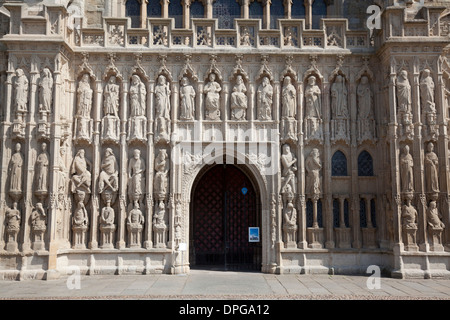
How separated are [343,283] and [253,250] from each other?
4.60m

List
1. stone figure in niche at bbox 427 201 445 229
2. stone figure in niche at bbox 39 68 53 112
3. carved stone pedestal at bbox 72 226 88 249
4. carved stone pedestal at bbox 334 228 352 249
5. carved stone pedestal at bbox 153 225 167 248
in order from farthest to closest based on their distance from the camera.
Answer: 1. carved stone pedestal at bbox 334 228 352 249
2. carved stone pedestal at bbox 153 225 167 248
3. carved stone pedestal at bbox 72 226 88 249
4. stone figure in niche at bbox 39 68 53 112
5. stone figure in niche at bbox 427 201 445 229

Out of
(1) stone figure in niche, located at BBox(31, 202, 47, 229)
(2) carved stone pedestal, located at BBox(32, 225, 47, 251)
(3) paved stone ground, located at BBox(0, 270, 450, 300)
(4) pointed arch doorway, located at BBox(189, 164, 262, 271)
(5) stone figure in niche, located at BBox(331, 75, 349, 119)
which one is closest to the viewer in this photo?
(3) paved stone ground, located at BBox(0, 270, 450, 300)

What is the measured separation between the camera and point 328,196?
50.3 feet

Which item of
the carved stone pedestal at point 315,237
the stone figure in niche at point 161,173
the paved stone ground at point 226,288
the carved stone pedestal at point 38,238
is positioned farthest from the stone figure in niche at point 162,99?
the carved stone pedestal at point 315,237

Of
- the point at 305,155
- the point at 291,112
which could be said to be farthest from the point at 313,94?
the point at 305,155

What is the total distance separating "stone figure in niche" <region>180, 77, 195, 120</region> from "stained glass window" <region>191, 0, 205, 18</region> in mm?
3473

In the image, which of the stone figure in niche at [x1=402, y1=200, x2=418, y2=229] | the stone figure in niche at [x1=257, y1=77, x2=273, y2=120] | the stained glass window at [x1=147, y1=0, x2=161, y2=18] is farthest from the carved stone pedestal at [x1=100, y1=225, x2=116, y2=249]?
the stone figure in niche at [x1=402, y1=200, x2=418, y2=229]

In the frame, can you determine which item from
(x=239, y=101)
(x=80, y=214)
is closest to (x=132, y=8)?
(x=239, y=101)

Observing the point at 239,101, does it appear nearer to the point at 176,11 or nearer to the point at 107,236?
the point at 176,11

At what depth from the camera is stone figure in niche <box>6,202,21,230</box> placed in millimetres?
14172

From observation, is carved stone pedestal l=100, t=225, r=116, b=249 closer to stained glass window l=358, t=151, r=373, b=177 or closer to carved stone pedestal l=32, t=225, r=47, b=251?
carved stone pedestal l=32, t=225, r=47, b=251

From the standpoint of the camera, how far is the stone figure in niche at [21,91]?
14.6m

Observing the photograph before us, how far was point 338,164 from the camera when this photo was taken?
15.7 metres

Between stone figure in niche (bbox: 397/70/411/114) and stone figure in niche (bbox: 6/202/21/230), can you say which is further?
stone figure in niche (bbox: 397/70/411/114)
